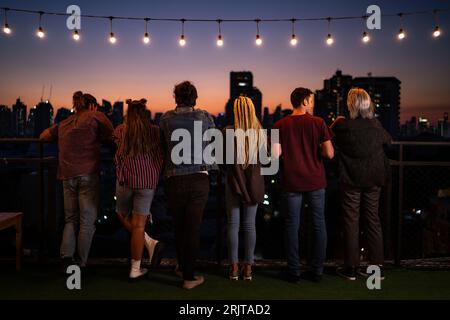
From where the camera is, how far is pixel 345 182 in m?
3.11

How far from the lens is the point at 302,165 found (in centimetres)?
294

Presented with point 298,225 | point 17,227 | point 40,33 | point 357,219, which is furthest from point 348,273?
point 40,33

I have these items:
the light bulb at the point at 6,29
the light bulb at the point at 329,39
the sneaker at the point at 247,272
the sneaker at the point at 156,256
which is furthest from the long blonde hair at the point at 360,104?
the light bulb at the point at 6,29

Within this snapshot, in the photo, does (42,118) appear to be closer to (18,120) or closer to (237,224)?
(18,120)

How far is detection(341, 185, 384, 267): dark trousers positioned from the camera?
3.12m

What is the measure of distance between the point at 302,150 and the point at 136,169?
125 centimetres

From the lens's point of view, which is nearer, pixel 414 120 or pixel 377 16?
pixel 377 16

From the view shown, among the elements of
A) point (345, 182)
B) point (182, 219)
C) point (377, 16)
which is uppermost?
point (377, 16)

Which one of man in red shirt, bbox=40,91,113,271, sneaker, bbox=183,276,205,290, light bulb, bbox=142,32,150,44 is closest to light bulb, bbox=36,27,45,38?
light bulb, bbox=142,32,150,44

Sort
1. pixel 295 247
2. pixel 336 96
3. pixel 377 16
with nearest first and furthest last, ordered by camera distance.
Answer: pixel 295 247, pixel 377 16, pixel 336 96

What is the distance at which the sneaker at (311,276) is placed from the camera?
120 inches

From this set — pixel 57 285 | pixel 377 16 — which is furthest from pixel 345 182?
pixel 57 285

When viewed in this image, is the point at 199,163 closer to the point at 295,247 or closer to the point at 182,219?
the point at 182,219
